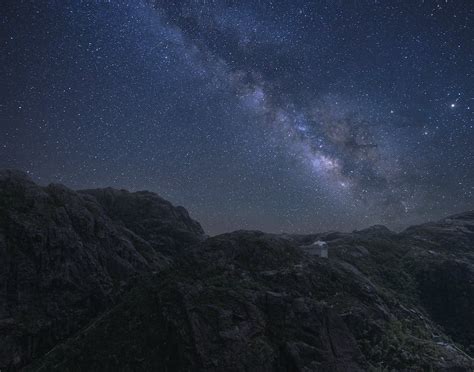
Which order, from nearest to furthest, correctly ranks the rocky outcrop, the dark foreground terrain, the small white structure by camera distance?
the dark foreground terrain, the rocky outcrop, the small white structure

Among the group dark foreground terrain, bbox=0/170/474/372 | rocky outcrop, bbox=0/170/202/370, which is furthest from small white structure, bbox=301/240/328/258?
rocky outcrop, bbox=0/170/202/370

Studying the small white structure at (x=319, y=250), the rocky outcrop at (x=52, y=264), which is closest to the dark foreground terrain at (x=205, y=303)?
the rocky outcrop at (x=52, y=264)

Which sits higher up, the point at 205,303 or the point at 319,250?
the point at 319,250

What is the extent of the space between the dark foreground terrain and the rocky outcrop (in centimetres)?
16

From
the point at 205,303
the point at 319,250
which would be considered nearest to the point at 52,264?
the point at 205,303

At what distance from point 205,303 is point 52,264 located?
25.3 meters

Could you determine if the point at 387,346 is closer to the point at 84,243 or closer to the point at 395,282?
the point at 395,282

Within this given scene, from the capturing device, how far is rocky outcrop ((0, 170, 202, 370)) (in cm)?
3344

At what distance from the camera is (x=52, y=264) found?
4075 centimetres

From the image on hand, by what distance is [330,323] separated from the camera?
102ft

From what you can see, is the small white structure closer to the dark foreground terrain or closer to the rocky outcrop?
the dark foreground terrain

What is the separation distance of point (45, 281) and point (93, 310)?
759 centimetres

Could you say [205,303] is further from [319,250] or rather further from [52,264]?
[319,250]

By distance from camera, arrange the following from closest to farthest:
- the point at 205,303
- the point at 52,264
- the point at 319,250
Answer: the point at 205,303, the point at 52,264, the point at 319,250
